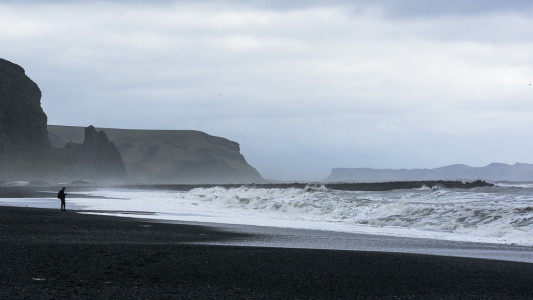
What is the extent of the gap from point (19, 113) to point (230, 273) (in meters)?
181

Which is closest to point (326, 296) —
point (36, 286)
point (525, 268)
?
point (36, 286)

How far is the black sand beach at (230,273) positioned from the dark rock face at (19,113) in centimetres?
17367

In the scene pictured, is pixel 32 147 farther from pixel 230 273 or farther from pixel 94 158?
pixel 230 273

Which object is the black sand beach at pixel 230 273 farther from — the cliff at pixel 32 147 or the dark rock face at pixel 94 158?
the dark rock face at pixel 94 158

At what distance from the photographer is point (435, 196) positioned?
4069 cm

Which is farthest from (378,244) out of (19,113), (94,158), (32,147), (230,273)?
(94,158)

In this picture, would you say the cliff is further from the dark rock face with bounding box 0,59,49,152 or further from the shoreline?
the shoreline

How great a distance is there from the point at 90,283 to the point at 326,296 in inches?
151

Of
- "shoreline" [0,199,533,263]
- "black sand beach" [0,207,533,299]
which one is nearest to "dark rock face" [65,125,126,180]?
"shoreline" [0,199,533,263]

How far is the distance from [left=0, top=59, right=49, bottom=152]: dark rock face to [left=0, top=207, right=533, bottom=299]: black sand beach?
174 m

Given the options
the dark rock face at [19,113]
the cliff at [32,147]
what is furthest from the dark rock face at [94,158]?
the dark rock face at [19,113]

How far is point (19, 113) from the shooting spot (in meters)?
178

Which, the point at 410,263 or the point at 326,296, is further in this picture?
the point at 410,263

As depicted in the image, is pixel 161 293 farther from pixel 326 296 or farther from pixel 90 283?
pixel 326 296
